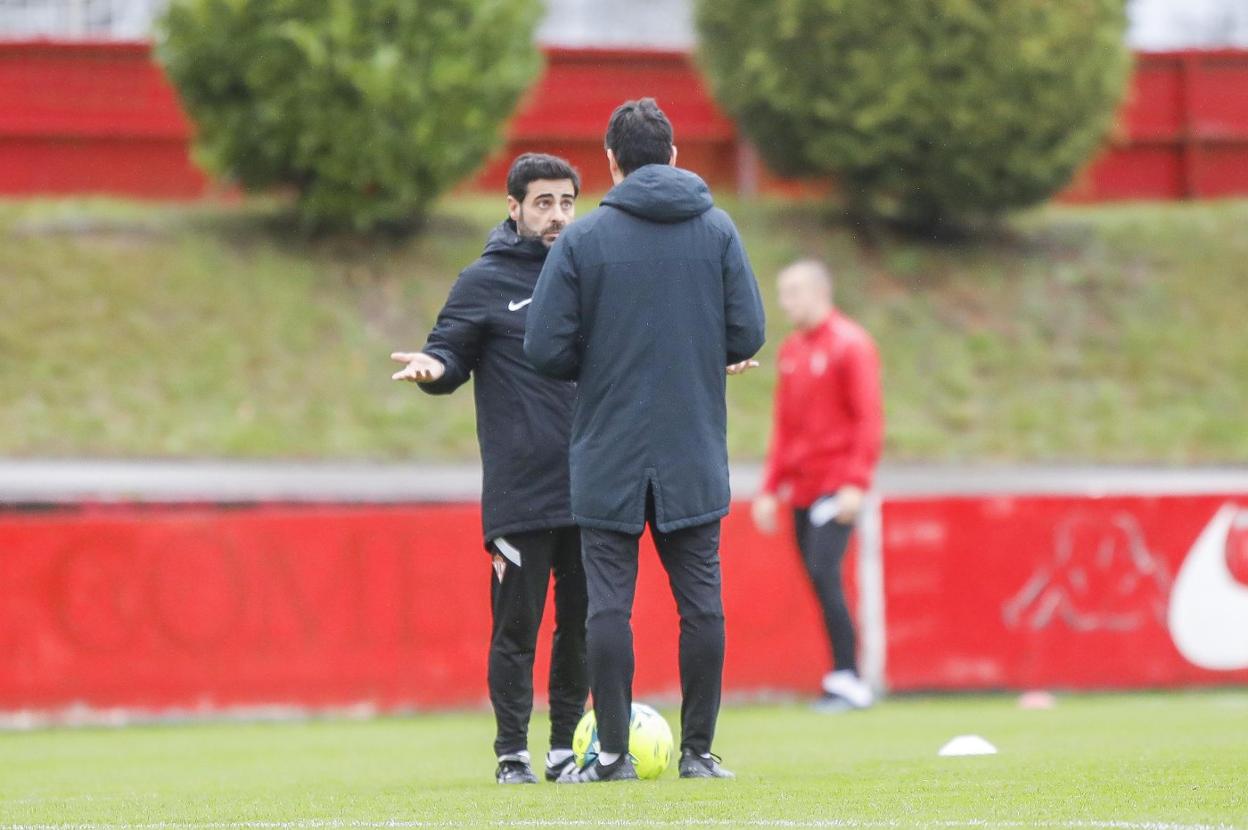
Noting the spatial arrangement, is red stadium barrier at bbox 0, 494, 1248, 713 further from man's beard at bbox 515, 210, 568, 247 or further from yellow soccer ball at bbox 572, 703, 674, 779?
man's beard at bbox 515, 210, 568, 247

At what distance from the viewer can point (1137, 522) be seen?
11.3m

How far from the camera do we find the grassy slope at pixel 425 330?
17.0 metres

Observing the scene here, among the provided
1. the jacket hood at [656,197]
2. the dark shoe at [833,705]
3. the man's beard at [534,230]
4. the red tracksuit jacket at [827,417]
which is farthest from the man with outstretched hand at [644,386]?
the dark shoe at [833,705]

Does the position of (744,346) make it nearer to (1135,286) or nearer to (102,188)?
(1135,286)

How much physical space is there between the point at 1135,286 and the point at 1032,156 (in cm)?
182

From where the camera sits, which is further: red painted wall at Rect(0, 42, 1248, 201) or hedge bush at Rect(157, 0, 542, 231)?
red painted wall at Rect(0, 42, 1248, 201)

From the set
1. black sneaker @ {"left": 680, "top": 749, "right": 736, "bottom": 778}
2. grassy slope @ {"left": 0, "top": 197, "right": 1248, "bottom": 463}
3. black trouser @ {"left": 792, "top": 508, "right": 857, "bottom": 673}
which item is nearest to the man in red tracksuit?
black trouser @ {"left": 792, "top": 508, "right": 857, "bottom": 673}

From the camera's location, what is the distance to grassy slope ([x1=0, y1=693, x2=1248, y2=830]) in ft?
15.2

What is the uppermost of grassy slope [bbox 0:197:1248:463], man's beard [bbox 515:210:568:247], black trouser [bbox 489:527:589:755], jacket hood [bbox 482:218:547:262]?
man's beard [bbox 515:210:568:247]

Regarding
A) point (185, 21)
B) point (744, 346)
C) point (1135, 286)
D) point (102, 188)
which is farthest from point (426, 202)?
point (744, 346)

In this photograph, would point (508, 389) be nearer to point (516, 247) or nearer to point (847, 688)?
point (516, 247)

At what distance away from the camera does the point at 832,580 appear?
9430 mm

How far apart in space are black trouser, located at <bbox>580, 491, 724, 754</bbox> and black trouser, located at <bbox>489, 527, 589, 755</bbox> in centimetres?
45

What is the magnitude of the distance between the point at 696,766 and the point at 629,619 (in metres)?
0.49
